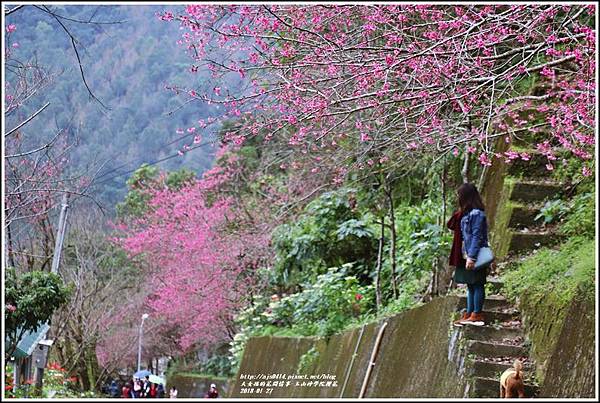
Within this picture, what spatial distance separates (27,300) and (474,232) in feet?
21.8

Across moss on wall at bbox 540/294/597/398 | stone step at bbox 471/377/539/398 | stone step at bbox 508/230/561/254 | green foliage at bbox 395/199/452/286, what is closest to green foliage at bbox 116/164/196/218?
green foliage at bbox 395/199/452/286

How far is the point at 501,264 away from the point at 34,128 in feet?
23.8

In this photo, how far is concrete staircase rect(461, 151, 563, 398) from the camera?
18.4 ft

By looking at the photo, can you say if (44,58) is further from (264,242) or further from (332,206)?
(264,242)

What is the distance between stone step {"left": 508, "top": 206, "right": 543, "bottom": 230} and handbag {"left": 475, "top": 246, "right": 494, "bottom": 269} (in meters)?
1.89

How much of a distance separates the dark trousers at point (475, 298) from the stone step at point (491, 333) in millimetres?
153

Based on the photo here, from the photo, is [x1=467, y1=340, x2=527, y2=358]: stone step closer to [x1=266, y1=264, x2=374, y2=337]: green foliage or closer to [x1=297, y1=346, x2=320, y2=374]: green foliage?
[x1=266, y1=264, x2=374, y2=337]: green foliage

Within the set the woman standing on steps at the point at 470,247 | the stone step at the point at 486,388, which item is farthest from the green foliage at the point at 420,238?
Result: the stone step at the point at 486,388

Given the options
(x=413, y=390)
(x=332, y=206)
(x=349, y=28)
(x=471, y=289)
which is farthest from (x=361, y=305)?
(x=349, y=28)

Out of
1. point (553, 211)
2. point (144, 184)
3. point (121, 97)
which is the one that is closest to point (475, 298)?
point (553, 211)

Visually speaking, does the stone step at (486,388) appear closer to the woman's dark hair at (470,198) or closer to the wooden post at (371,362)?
the woman's dark hair at (470,198)

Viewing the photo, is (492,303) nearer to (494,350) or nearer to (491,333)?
(491,333)

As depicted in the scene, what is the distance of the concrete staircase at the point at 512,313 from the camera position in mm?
5598

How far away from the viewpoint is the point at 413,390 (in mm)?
6750
